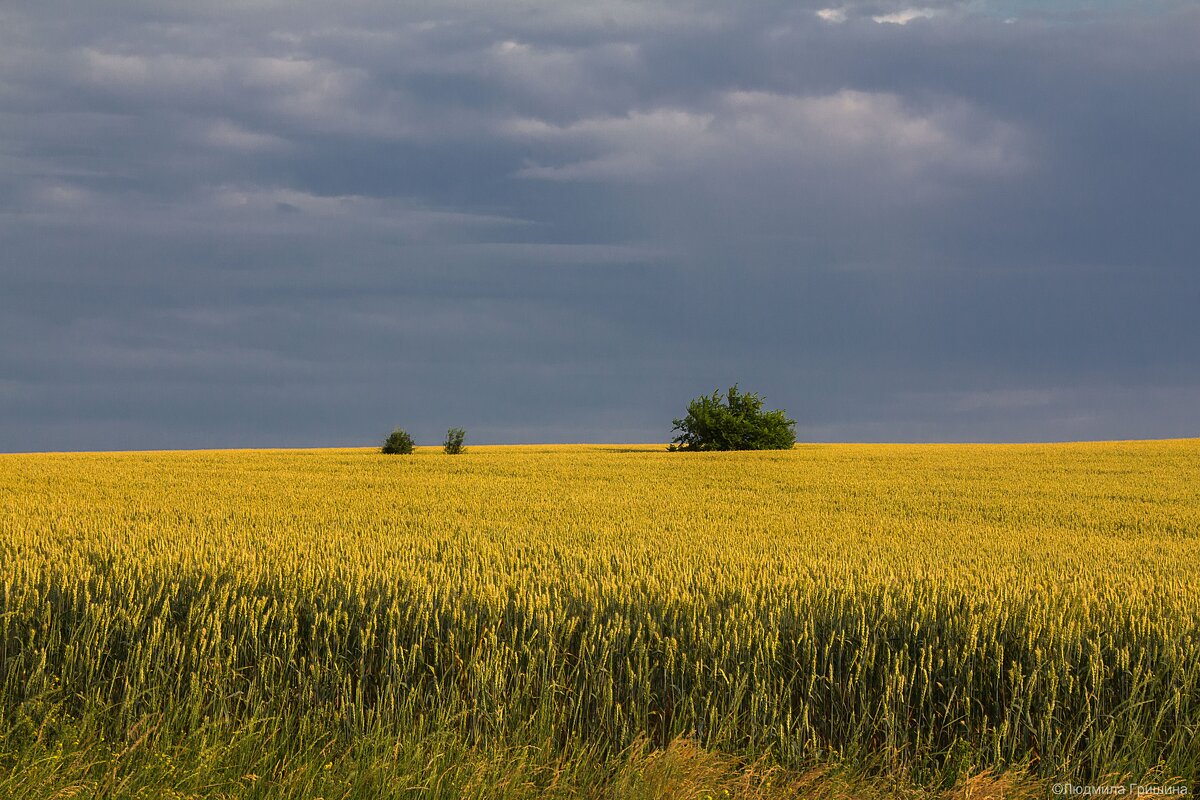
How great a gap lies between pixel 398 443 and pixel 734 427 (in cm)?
1916

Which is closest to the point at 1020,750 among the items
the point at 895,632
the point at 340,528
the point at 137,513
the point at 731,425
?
the point at 895,632

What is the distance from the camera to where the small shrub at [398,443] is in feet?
153

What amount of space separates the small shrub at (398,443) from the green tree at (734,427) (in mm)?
15811

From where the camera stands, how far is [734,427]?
171 feet

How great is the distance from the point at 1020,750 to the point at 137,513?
46.6 feet

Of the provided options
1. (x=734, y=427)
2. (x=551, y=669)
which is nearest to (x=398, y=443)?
(x=734, y=427)

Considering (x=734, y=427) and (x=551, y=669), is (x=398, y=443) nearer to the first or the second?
(x=734, y=427)

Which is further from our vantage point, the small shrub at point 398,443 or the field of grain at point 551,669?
the small shrub at point 398,443

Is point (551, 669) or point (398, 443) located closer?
point (551, 669)

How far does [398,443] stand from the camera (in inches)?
1836

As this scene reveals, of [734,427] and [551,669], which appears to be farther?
[734,427]

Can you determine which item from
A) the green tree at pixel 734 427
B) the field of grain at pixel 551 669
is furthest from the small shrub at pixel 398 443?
the field of grain at pixel 551 669

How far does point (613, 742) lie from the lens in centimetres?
574

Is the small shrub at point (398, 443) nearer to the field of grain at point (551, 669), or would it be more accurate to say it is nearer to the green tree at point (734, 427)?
the green tree at point (734, 427)
